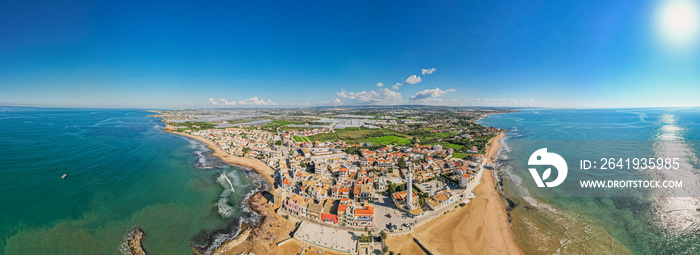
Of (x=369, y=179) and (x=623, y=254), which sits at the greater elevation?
(x=369, y=179)

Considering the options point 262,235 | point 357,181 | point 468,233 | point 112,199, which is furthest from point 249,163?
point 468,233

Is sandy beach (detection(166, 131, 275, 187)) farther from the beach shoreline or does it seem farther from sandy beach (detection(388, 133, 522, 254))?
sandy beach (detection(388, 133, 522, 254))

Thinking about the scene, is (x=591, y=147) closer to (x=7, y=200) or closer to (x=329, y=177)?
(x=329, y=177)

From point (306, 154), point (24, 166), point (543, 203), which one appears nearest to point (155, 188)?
point (306, 154)

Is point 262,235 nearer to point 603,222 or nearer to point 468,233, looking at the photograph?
point 468,233

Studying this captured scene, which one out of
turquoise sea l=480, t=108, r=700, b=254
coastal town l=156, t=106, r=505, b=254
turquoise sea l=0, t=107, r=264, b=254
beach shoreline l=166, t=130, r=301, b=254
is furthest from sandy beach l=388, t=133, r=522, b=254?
turquoise sea l=0, t=107, r=264, b=254

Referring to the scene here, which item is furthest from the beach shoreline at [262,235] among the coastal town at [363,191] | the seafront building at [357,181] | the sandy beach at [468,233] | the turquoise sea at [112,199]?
the sandy beach at [468,233]
